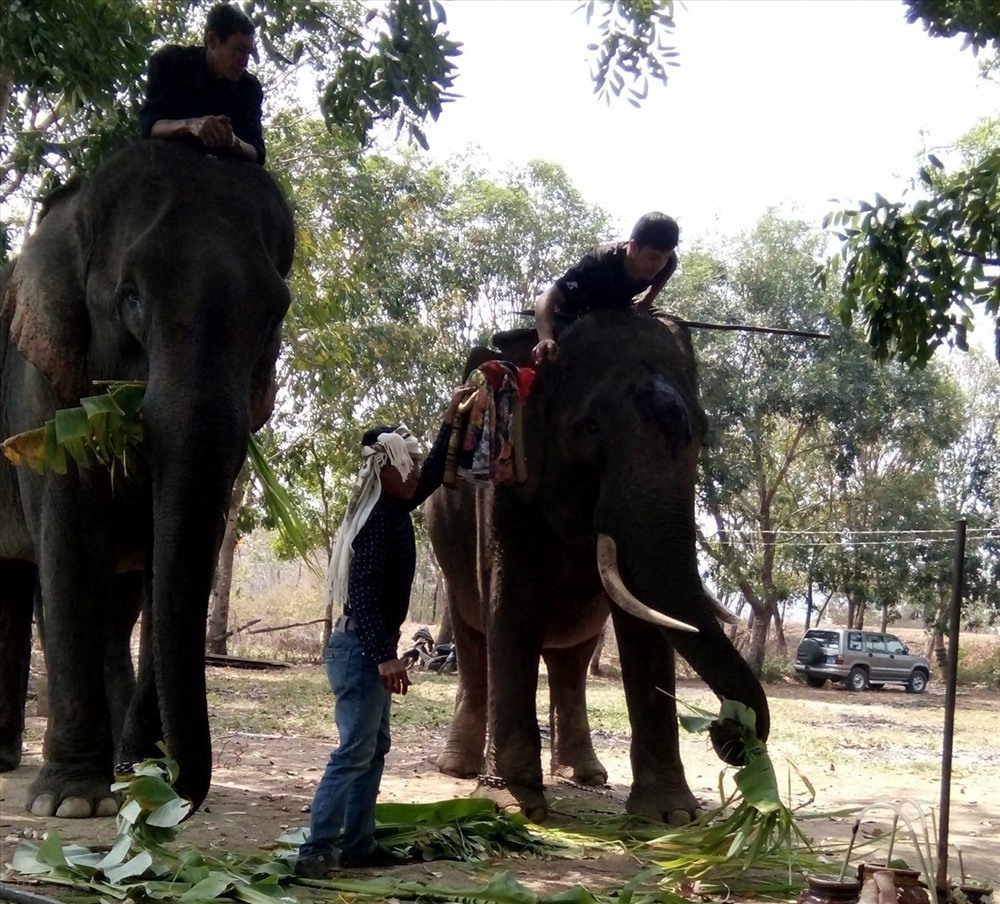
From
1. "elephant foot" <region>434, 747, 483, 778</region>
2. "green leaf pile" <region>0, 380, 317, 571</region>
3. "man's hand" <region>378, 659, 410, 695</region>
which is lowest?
"elephant foot" <region>434, 747, 483, 778</region>

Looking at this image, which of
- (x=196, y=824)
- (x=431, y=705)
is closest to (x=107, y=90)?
(x=196, y=824)

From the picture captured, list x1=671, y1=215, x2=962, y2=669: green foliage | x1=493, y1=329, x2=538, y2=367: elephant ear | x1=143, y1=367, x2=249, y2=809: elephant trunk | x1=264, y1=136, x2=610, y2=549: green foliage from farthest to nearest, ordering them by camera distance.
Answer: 1. x1=671, y1=215, x2=962, y2=669: green foliage
2. x1=264, y1=136, x2=610, y2=549: green foliage
3. x1=493, y1=329, x2=538, y2=367: elephant ear
4. x1=143, y1=367, x2=249, y2=809: elephant trunk

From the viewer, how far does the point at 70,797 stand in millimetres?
6438

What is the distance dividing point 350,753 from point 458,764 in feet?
12.9

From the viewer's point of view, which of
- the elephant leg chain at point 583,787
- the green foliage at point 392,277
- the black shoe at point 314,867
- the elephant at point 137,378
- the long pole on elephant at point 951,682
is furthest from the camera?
the green foliage at point 392,277

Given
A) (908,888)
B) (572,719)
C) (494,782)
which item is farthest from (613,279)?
(908,888)

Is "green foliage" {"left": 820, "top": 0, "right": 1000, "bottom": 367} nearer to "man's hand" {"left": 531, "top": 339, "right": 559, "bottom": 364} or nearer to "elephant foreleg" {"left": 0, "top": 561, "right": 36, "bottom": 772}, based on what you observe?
"man's hand" {"left": 531, "top": 339, "right": 559, "bottom": 364}

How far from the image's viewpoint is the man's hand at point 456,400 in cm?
666

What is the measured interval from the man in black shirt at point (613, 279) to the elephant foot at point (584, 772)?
3174 millimetres

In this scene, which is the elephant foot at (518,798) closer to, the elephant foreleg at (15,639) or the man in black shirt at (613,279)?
the man in black shirt at (613,279)

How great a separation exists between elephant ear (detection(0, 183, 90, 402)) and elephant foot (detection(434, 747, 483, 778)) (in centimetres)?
387

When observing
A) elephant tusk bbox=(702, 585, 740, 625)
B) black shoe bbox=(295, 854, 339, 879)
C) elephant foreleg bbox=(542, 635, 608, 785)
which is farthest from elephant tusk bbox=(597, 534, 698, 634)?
elephant foreleg bbox=(542, 635, 608, 785)

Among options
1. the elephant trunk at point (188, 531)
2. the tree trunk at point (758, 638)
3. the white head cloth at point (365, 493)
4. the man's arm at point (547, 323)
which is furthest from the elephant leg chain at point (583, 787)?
the tree trunk at point (758, 638)

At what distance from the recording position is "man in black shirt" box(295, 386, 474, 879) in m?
5.38
